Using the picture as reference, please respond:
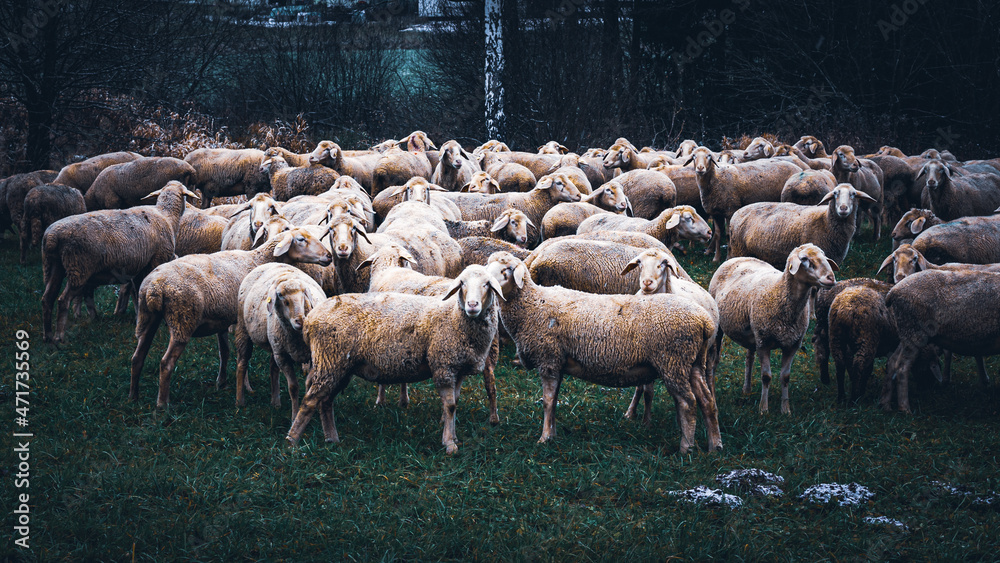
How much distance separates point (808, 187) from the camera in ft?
40.6

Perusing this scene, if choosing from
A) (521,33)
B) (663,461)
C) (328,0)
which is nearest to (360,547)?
(663,461)

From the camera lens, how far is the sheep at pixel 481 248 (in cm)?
935

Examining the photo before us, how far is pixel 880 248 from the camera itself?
12.6 metres

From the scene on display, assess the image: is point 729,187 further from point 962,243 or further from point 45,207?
point 45,207

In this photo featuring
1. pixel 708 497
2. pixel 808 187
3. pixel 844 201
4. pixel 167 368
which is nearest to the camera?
pixel 708 497

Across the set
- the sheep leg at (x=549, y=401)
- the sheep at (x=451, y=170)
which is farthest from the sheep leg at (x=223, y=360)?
the sheep at (x=451, y=170)

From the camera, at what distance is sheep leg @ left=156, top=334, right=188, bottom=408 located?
6.83 metres

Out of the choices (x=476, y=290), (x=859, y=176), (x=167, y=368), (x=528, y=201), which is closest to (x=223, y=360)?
(x=167, y=368)

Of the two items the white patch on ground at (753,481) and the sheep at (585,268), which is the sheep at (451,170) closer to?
the sheep at (585,268)

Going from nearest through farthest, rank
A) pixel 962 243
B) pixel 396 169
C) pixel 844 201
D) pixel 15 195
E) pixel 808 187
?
pixel 962 243 < pixel 844 201 < pixel 808 187 < pixel 15 195 < pixel 396 169

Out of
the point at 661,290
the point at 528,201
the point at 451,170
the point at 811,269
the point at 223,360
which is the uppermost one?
the point at 451,170

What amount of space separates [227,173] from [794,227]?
1029 centimetres

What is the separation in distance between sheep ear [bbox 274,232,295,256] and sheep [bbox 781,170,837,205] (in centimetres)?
829

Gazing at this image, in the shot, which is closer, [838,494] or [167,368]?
[838,494]
